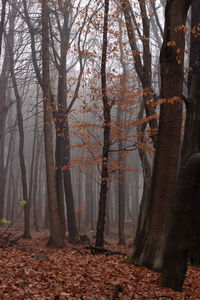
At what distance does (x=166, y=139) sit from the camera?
6.02 metres

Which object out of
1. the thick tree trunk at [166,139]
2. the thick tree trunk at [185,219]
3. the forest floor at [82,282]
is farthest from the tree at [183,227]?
the thick tree trunk at [166,139]

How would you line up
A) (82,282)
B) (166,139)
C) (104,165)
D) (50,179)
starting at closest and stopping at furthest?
(82,282) → (166,139) → (104,165) → (50,179)

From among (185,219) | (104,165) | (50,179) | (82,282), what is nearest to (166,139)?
(185,219)

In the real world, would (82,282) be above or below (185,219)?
below

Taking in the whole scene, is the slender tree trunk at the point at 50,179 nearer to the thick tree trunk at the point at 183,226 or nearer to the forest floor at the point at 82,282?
the forest floor at the point at 82,282

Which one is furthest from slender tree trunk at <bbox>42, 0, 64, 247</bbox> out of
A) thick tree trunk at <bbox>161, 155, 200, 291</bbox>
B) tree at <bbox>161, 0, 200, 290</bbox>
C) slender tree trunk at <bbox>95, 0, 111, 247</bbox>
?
thick tree trunk at <bbox>161, 155, 200, 291</bbox>

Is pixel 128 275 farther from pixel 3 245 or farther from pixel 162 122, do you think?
pixel 3 245

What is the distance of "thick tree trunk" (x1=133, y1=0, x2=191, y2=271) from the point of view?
5664 mm

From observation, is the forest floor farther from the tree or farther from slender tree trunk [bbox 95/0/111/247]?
slender tree trunk [bbox 95/0/111/247]

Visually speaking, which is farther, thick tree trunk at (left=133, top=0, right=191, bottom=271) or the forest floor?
thick tree trunk at (left=133, top=0, right=191, bottom=271)

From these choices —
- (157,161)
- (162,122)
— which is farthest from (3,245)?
(162,122)

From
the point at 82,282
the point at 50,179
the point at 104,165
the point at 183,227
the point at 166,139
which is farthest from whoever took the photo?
the point at 50,179

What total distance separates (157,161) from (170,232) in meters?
1.78

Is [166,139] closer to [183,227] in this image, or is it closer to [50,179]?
[183,227]
